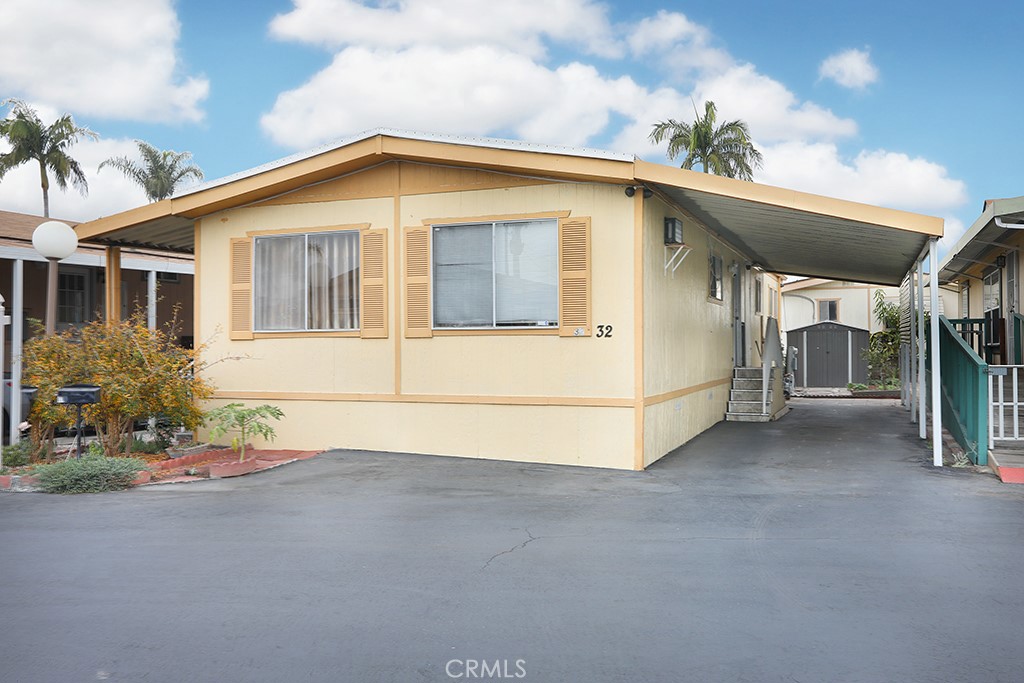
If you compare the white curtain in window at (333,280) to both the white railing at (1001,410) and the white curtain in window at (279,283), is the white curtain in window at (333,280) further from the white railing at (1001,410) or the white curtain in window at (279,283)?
the white railing at (1001,410)

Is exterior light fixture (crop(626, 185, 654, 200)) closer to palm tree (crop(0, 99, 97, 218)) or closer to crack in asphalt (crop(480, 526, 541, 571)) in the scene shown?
crack in asphalt (crop(480, 526, 541, 571))

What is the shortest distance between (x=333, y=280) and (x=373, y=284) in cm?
A: 57

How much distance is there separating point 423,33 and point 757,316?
1066cm

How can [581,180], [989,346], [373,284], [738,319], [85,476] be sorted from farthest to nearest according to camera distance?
[738,319]
[989,346]
[373,284]
[581,180]
[85,476]

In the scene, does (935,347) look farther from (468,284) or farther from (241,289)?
(241,289)

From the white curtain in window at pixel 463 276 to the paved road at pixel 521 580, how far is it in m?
1.96

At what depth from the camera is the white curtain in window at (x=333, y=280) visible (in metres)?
9.92

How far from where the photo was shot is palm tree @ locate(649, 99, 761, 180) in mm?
28641

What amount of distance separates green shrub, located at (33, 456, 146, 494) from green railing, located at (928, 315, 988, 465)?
27.8ft

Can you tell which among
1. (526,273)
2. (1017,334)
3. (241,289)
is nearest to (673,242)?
(526,273)

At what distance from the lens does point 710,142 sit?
94.3ft

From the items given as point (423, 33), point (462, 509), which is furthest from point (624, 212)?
point (423, 33)

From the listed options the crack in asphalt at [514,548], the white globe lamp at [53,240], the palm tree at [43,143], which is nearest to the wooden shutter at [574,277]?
the crack in asphalt at [514,548]

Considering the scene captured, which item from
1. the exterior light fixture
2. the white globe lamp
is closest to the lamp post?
the white globe lamp
